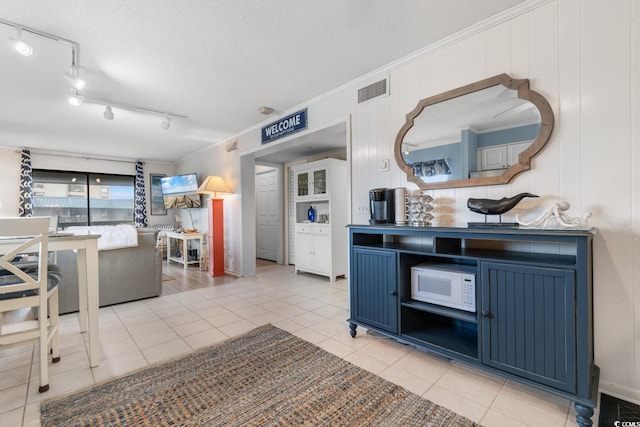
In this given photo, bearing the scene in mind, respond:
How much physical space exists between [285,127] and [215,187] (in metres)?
1.90

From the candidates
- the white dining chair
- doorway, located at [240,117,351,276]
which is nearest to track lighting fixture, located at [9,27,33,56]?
the white dining chair

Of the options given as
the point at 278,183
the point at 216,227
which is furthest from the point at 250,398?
the point at 278,183

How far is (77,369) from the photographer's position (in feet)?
6.73

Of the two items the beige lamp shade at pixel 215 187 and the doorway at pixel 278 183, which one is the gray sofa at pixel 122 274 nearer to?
the beige lamp shade at pixel 215 187

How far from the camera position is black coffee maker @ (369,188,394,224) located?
2.54 meters

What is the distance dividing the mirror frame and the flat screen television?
5.13 m

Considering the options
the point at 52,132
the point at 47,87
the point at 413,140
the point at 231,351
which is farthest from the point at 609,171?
the point at 52,132

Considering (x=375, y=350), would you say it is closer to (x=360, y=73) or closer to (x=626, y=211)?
(x=626, y=211)

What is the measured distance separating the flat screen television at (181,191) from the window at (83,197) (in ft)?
3.63

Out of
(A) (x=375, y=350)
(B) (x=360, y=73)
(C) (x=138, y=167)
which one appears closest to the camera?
(A) (x=375, y=350)

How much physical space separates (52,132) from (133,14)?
14.2 feet

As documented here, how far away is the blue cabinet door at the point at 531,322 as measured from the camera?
4.88 feet

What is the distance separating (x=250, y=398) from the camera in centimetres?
170

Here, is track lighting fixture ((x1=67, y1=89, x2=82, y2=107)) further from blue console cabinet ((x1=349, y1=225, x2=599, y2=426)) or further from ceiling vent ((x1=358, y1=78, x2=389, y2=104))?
blue console cabinet ((x1=349, y1=225, x2=599, y2=426))
